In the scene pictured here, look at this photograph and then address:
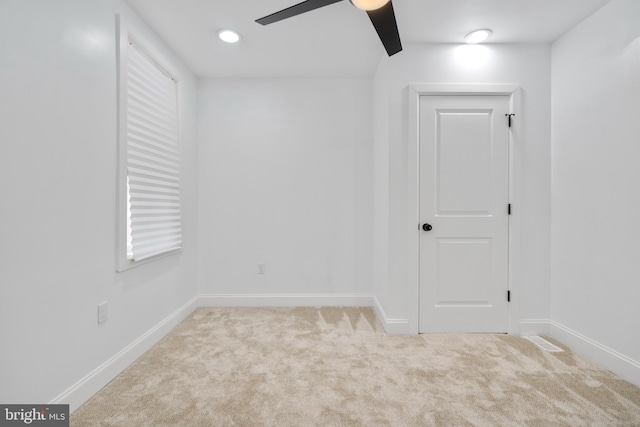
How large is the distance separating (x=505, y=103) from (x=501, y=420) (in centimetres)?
234

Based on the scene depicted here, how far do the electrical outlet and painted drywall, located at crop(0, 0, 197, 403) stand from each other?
0.04m

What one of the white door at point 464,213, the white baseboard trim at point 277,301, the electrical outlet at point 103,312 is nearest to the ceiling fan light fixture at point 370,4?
the white door at point 464,213

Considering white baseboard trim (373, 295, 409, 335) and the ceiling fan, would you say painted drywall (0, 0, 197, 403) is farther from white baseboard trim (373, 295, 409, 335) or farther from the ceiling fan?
white baseboard trim (373, 295, 409, 335)

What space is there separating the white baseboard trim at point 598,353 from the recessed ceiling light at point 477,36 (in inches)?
95.8

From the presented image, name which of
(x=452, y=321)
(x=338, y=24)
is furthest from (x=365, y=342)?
(x=338, y=24)

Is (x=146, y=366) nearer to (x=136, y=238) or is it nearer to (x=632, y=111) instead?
(x=136, y=238)

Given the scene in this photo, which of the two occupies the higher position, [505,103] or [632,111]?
[505,103]

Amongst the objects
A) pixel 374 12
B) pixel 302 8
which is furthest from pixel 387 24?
pixel 302 8

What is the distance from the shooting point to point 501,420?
1521mm

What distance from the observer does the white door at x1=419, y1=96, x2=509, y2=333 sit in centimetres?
255

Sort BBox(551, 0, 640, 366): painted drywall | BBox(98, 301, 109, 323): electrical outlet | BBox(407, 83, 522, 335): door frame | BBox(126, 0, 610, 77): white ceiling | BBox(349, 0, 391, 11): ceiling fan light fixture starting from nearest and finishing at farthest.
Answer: BBox(349, 0, 391, 11): ceiling fan light fixture
BBox(98, 301, 109, 323): electrical outlet
BBox(551, 0, 640, 366): painted drywall
BBox(126, 0, 610, 77): white ceiling
BBox(407, 83, 522, 335): door frame

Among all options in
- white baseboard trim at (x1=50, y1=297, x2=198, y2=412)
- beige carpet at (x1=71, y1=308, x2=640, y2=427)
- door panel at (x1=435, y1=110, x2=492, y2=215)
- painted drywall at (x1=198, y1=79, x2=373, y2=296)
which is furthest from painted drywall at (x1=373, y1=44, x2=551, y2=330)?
white baseboard trim at (x1=50, y1=297, x2=198, y2=412)

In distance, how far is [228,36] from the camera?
2438 millimetres

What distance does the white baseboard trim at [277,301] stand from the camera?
3.25 metres
